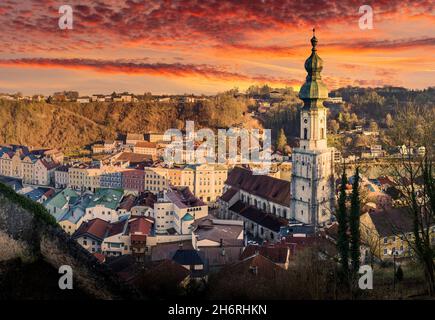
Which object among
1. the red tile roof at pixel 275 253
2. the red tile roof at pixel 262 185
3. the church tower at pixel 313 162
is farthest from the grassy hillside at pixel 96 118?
the red tile roof at pixel 275 253

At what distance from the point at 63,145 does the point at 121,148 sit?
7.38 m

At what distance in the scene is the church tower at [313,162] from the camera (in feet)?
48.0

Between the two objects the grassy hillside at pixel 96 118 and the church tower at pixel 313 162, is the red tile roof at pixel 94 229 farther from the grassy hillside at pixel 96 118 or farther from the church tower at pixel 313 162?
the grassy hillside at pixel 96 118

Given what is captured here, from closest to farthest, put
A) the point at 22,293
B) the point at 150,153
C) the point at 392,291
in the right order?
the point at 22,293 < the point at 392,291 < the point at 150,153

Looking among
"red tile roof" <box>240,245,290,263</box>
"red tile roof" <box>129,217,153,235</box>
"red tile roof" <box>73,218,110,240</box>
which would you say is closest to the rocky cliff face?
"red tile roof" <box>240,245,290,263</box>

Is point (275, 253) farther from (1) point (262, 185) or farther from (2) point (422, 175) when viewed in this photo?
(1) point (262, 185)

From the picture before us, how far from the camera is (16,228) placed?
554cm

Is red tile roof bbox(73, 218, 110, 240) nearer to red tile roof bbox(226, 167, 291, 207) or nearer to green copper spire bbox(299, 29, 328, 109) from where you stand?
red tile roof bbox(226, 167, 291, 207)

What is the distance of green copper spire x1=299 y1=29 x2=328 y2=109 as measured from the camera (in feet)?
47.8

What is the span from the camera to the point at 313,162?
577 inches

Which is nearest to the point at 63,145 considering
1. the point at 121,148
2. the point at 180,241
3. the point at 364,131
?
the point at 121,148

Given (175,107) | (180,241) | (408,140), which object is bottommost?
(180,241)

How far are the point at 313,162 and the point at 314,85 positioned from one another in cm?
214
